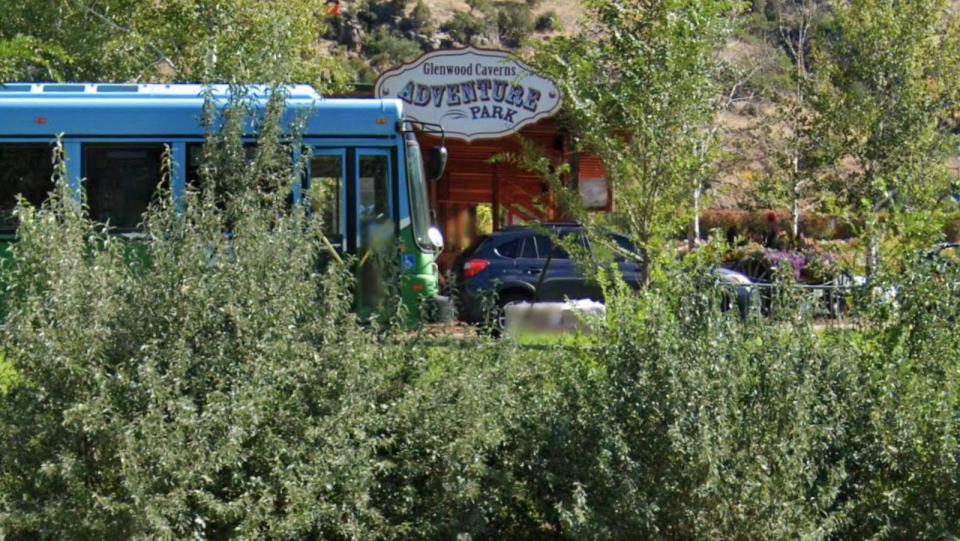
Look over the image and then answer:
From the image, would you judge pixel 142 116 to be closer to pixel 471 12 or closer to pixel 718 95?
pixel 718 95

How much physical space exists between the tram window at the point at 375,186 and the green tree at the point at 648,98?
497 cm

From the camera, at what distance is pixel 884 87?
18422mm

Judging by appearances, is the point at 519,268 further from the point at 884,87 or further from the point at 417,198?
the point at 884,87

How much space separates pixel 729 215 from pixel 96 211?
3547 centimetres

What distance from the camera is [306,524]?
6.01 m

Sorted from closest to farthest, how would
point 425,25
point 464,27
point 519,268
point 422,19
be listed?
point 519,268 < point 464,27 < point 425,25 < point 422,19

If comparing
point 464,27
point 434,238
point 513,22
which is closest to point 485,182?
point 434,238

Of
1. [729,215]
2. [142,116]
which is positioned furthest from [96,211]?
[729,215]

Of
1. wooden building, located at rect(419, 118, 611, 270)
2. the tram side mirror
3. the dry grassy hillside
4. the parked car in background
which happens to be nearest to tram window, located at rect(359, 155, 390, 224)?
the tram side mirror

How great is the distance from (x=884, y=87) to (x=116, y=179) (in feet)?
38.1

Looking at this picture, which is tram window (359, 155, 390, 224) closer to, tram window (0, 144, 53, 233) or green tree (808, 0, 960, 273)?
tram window (0, 144, 53, 233)

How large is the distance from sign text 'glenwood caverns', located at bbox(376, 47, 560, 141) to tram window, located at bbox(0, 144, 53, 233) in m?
9.14

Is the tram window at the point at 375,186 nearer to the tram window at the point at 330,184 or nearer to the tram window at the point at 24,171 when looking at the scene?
the tram window at the point at 330,184

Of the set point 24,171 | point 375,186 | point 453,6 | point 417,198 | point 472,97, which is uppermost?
point 453,6
